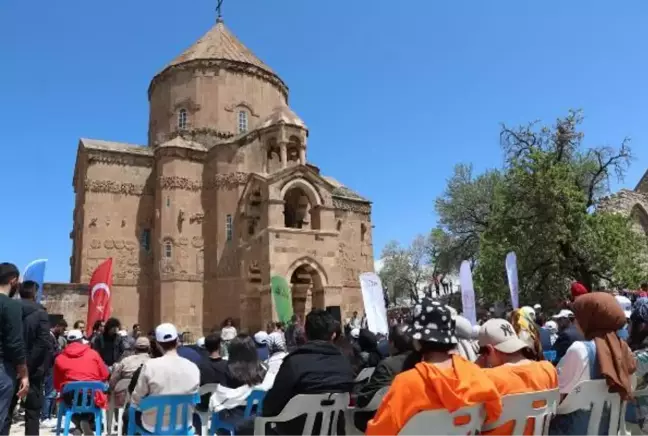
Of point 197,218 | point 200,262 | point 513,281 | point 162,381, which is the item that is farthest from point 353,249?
point 162,381

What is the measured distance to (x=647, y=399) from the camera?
4.79 metres

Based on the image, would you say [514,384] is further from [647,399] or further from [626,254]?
[626,254]

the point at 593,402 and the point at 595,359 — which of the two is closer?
the point at 593,402

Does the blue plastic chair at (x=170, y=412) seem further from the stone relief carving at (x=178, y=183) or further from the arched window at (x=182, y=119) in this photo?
the arched window at (x=182, y=119)

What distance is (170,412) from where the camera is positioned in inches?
197

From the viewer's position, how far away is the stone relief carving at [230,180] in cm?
2566

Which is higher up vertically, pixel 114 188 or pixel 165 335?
pixel 114 188

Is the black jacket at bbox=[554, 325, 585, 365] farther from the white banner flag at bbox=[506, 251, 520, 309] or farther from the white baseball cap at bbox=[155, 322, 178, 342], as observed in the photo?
the white banner flag at bbox=[506, 251, 520, 309]

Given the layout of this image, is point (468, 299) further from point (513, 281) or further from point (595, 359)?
point (595, 359)

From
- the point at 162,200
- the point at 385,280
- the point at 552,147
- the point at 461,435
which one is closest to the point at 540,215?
the point at 552,147

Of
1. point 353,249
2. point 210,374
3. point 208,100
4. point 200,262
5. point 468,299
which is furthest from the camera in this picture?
point 353,249

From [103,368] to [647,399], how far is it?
20.8 feet

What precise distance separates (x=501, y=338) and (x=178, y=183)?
2344 centimetres

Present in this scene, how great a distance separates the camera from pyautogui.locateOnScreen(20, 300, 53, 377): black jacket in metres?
6.14
